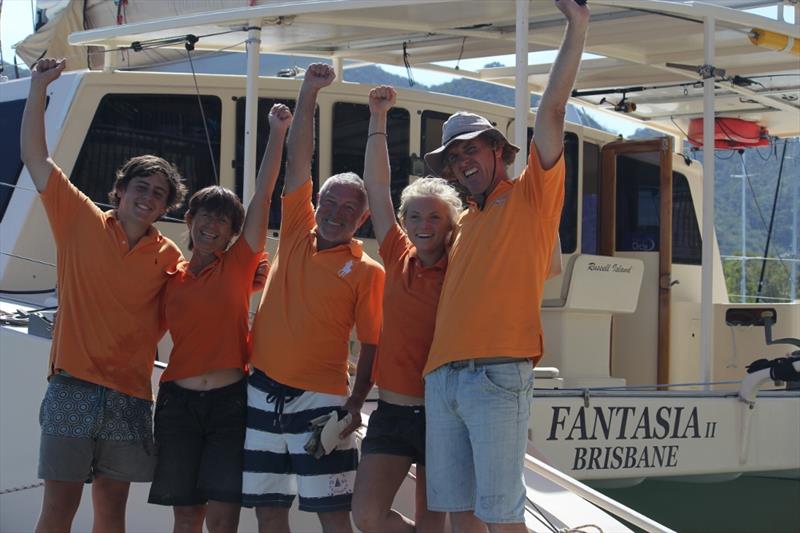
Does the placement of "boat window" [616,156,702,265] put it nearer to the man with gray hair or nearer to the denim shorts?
the man with gray hair

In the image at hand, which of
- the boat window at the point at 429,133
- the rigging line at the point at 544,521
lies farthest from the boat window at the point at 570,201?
the rigging line at the point at 544,521

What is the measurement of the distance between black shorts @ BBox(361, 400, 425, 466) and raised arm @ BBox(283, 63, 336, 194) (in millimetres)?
944

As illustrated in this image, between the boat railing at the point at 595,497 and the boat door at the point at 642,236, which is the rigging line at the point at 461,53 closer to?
the boat door at the point at 642,236

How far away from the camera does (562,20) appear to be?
275 inches

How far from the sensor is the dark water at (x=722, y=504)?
7.25 metres

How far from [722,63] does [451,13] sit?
2762 mm

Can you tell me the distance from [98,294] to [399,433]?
1218 mm

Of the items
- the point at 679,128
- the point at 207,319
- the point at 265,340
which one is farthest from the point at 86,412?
the point at 679,128

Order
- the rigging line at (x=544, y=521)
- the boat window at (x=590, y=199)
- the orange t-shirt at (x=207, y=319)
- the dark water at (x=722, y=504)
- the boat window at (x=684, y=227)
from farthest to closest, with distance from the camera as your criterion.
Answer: the boat window at (x=684, y=227)
the boat window at (x=590, y=199)
the dark water at (x=722, y=504)
the rigging line at (x=544, y=521)
the orange t-shirt at (x=207, y=319)

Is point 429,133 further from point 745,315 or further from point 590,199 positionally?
point 745,315

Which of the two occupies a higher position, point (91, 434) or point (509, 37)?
point (509, 37)

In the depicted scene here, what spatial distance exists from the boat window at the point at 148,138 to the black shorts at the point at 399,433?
3.19 metres

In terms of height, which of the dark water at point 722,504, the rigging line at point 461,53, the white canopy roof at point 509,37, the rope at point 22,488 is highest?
the rigging line at point 461,53

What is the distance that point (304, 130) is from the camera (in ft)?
13.4
